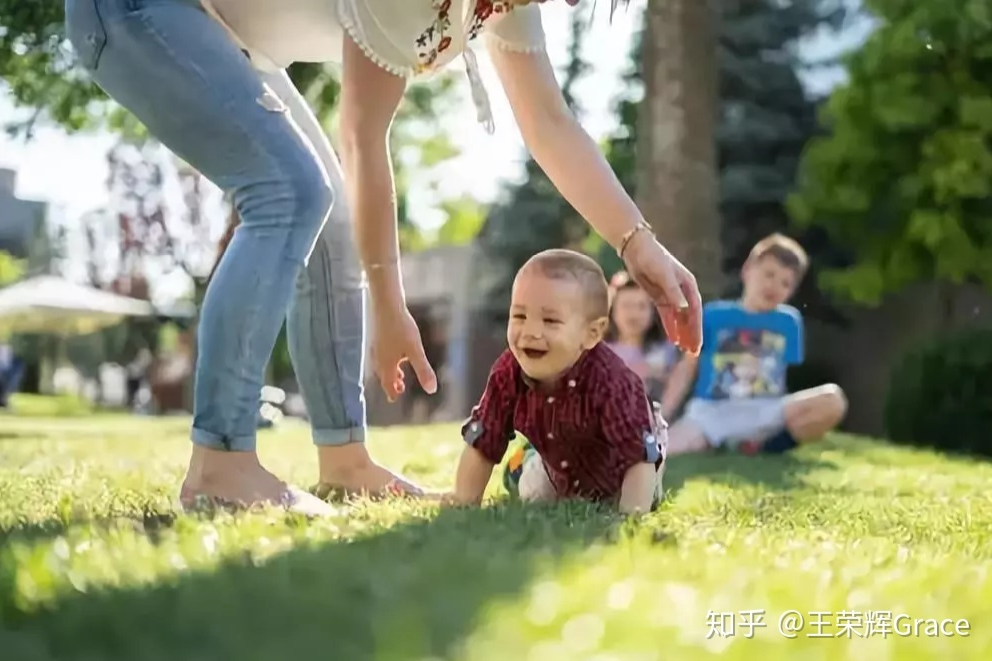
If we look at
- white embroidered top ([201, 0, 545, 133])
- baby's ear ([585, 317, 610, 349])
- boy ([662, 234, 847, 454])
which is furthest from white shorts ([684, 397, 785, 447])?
white embroidered top ([201, 0, 545, 133])

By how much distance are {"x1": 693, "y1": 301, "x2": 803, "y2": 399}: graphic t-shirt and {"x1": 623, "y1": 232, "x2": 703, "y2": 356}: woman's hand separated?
126 inches

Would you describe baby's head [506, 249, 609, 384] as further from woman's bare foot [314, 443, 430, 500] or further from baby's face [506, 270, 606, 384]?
woman's bare foot [314, 443, 430, 500]

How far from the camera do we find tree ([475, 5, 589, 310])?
41.4 ft

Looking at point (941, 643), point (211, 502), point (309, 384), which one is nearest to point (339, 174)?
point (309, 384)

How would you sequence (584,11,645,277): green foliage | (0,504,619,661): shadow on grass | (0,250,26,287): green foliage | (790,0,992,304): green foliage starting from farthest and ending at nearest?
(0,250,26,287): green foliage → (584,11,645,277): green foliage → (790,0,992,304): green foliage → (0,504,619,661): shadow on grass

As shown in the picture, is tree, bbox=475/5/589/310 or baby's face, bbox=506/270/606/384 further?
tree, bbox=475/5/589/310

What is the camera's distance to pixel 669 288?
7.59 feet

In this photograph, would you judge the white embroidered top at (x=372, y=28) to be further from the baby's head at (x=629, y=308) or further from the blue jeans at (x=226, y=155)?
the baby's head at (x=629, y=308)

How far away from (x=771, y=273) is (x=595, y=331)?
10.8 ft

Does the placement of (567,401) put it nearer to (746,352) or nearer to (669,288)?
(669,288)

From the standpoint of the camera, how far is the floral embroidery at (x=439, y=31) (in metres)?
2.21

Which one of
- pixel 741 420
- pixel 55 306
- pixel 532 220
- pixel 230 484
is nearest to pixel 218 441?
pixel 230 484

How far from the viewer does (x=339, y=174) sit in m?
2.69

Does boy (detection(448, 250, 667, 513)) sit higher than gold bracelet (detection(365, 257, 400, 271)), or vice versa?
gold bracelet (detection(365, 257, 400, 271))
